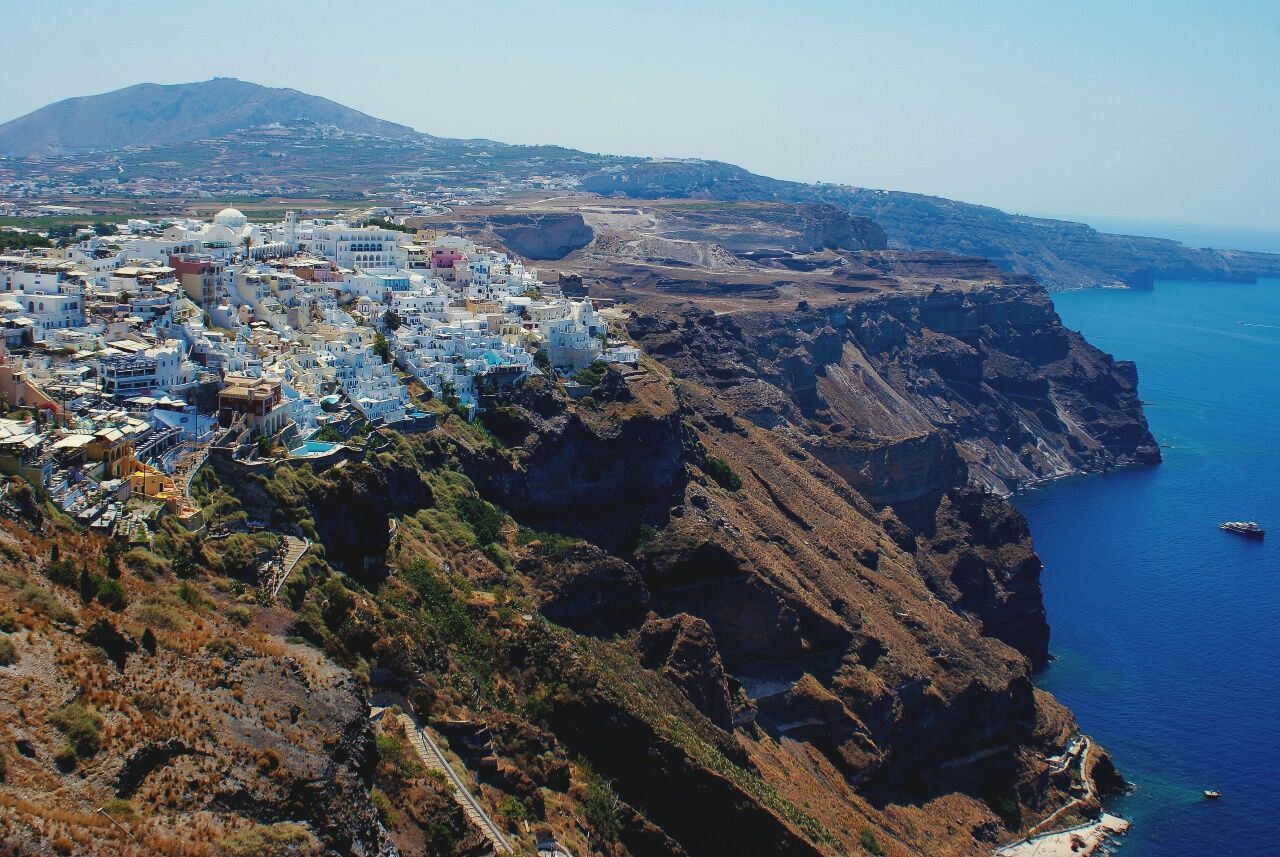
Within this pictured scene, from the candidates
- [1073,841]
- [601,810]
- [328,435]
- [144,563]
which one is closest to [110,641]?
[144,563]

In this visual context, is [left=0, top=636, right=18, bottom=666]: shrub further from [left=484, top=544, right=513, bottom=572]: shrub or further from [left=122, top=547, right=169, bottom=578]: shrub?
[left=484, top=544, right=513, bottom=572]: shrub

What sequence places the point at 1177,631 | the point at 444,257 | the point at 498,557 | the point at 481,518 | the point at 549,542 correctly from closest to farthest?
Result: the point at 498,557 < the point at 481,518 < the point at 549,542 < the point at 444,257 < the point at 1177,631

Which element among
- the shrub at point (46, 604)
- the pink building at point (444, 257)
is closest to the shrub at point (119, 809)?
the shrub at point (46, 604)

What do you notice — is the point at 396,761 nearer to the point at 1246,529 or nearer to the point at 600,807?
the point at 600,807

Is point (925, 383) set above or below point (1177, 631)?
above

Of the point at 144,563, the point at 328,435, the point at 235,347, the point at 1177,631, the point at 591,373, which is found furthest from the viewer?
the point at 1177,631

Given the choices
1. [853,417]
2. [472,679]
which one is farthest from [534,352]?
[853,417]

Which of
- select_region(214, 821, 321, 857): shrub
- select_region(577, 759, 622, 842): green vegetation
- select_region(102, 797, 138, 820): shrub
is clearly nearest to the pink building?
select_region(577, 759, 622, 842): green vegetation

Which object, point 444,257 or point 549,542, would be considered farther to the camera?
point 444,257
